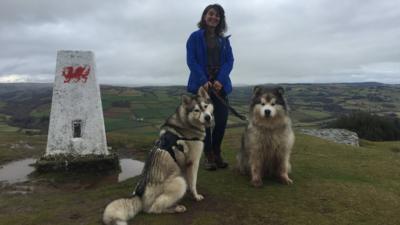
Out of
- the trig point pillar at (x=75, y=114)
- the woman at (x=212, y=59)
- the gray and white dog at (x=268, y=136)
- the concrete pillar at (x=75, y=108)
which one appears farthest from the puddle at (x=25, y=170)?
the gray and white dog at (x=268, y=136)

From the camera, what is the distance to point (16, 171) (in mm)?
11281

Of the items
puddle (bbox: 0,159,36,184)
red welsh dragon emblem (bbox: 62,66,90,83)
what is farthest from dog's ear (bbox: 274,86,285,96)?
puddle (bbox: 0,159,36,184)

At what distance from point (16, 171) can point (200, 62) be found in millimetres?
6962

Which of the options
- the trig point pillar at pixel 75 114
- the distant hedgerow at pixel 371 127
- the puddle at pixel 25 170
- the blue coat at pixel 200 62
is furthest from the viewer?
the distant hedgerow at pixel 371 127

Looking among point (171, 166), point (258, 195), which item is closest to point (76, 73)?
point (171, 166)

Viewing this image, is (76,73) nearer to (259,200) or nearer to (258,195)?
(258,195)

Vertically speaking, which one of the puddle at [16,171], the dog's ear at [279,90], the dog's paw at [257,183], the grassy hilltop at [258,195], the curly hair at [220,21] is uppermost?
the curly hair at [220,21]

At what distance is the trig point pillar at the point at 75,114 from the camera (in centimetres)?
1147

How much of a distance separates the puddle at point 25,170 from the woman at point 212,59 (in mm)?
3174

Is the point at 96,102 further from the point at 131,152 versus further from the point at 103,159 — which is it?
the point at 131,152

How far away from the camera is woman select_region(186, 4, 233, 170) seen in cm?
836

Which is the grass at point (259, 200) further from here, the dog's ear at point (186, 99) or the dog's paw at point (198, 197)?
the dog's ear at point (186, 99)

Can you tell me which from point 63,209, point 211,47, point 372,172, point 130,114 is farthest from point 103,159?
point 130,114

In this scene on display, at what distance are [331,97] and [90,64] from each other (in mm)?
92593
